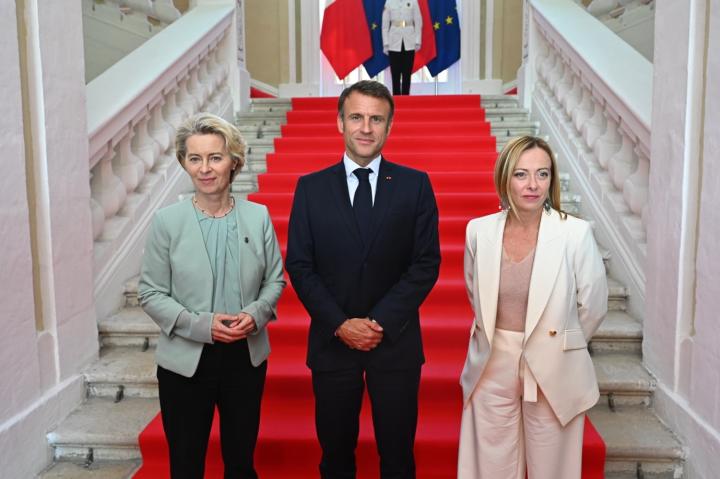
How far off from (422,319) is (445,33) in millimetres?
5797

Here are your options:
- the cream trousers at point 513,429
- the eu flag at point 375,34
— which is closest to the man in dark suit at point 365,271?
the cream trousers at point 513,429

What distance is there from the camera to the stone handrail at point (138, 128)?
129 inches

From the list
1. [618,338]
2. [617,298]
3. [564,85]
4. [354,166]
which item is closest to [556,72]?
[564,85]

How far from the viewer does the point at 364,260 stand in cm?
197

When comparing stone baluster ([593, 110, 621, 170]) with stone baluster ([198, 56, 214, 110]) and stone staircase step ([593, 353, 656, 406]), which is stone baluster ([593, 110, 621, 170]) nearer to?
stone staircase step ([593, 353, 656, 406])

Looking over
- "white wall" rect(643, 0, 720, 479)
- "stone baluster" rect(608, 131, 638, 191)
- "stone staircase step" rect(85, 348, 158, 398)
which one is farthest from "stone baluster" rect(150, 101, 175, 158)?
"white wall" rect(643, 0, 720, 479)

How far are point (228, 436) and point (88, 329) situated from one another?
1311 mm

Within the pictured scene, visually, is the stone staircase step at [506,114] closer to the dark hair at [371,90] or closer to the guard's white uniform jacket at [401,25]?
the guard's white uniform jacket at [401,25]

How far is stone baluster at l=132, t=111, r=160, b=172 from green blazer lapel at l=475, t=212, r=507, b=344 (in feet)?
8.41

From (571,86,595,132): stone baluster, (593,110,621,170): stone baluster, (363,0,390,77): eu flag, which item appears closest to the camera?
(593,110,621,170): stone baluster

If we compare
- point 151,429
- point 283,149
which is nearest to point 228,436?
point 151,429

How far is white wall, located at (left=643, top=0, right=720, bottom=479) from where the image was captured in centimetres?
230

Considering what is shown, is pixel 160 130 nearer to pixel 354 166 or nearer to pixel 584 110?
pixel 354 166

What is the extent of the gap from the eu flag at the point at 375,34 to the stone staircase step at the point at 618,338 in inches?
224
